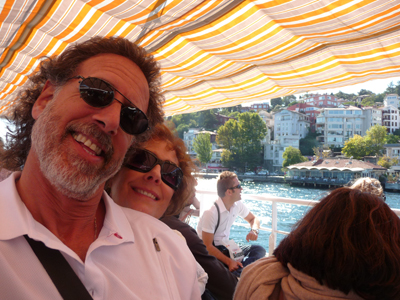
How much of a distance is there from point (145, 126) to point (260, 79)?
2475 mm

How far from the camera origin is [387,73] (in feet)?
9.10

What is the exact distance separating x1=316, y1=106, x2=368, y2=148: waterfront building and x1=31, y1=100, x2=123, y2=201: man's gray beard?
230ft

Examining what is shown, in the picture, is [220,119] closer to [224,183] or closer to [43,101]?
[224,183]

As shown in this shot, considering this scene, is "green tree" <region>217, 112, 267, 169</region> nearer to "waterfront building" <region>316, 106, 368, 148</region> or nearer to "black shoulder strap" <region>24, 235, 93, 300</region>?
"waterfront building" <region>316, 106, 368, 148</region>

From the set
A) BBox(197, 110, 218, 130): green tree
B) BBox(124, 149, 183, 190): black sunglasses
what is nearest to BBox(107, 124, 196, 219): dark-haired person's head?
BBox(124, 149, 183, 190): black sunglasses

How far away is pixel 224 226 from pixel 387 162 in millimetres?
52072

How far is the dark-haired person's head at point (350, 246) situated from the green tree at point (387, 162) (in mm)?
50607

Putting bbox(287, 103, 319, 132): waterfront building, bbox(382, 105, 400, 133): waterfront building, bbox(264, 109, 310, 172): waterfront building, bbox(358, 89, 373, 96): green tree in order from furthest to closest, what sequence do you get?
bbox(358, 89, 373, 96): green tree < bbox(287, 103, 319, 132): waterfront building < bbox(382, 105, 400, 133): waterfront building < bbox(264, 109, 310, 172): waterfront building

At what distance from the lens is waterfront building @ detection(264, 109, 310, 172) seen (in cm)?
6494

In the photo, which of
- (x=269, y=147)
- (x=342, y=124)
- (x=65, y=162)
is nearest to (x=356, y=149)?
(x=269, y=147)

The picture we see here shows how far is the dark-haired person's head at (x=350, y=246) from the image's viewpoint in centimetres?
106

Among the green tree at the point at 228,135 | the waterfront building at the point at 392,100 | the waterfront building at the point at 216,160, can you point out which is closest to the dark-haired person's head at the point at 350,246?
the waterfront building at the point at 216,160

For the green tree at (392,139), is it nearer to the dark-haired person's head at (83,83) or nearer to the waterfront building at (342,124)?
the waterfront building at (342,124)

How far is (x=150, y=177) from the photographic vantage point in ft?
4.98
